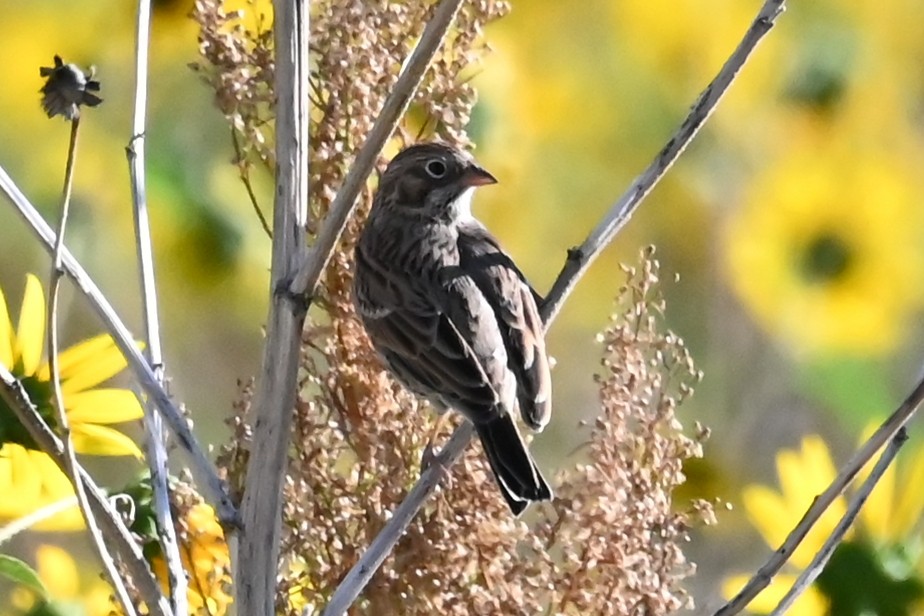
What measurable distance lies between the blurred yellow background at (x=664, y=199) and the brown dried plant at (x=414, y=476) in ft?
2.77

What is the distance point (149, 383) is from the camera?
3.38ft

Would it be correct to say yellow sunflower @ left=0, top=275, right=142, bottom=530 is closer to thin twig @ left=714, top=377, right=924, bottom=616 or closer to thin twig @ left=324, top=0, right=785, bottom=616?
thin twig @ left=324, top=0, right=785, bottom=616

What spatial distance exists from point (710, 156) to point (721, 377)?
36 cm

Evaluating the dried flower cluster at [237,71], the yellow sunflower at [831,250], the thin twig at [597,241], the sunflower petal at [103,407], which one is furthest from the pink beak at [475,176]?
Result: the yellow sunflower at [831,250]

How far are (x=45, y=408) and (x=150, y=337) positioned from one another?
19cm

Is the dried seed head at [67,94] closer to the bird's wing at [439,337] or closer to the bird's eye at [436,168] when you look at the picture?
the bird's wing at [439,337]

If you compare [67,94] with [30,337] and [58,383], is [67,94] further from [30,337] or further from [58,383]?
[30,337]

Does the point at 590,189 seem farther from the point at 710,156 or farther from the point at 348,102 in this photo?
the point at 348,102

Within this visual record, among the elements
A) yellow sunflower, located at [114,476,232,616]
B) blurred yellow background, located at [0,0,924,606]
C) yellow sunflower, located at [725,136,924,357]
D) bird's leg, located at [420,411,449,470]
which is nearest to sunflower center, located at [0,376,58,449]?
yellow sunflower, located at [114,476,232,616]

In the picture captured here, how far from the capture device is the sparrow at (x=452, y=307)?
130 cm

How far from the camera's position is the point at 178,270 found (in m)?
2.09

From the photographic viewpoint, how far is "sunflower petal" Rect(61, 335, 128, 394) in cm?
129

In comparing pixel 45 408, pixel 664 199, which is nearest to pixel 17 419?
pixel 45 408

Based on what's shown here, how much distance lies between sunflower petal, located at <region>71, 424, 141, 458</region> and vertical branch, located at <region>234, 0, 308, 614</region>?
248 mm
